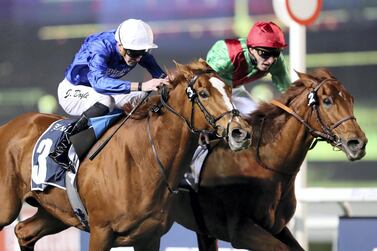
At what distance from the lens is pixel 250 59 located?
15.5 feet

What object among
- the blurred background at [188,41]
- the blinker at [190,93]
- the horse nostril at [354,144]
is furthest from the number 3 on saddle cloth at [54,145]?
the blurred background at [188,41]

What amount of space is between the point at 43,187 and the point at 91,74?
0.65m

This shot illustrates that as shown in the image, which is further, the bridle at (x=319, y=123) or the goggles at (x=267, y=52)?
the goggles at (x=267, y=52)

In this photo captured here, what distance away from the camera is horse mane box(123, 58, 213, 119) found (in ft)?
13.3

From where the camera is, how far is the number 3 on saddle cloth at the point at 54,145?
14.4ft

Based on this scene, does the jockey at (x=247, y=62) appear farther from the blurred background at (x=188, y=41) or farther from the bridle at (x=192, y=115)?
the blurred background at (x=188, y=41)

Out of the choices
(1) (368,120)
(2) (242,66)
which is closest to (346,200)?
(2) (242,66)

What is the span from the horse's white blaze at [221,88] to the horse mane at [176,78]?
10 cm

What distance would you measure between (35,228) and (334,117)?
1.81 metres

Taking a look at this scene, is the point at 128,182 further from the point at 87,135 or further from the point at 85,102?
the point at 85,102

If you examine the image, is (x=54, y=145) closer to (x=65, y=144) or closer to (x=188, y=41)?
(x=65, y=144)

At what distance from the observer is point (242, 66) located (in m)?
4.78

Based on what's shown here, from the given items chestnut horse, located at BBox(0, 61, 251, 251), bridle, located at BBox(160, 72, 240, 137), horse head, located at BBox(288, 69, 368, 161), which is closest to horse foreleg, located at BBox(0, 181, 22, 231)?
chestnut horse, located at BBox(0, 61, 251, 251)

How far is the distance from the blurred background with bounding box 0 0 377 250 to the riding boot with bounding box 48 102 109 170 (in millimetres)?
2446
